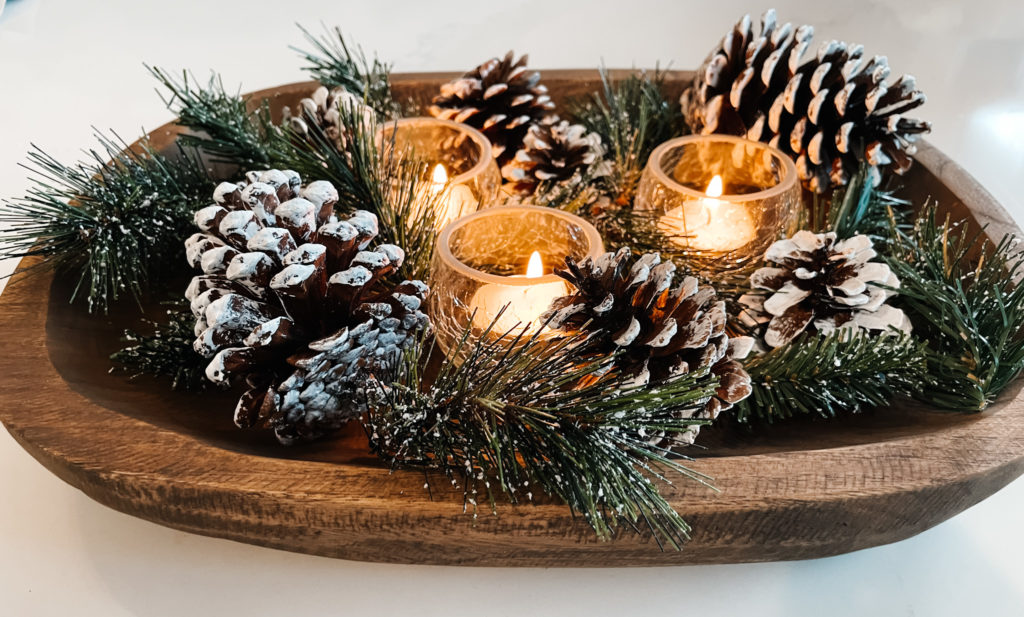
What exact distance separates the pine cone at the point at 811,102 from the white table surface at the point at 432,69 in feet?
0.80

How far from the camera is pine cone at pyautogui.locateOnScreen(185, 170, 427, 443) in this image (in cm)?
46

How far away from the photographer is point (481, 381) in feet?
1.40

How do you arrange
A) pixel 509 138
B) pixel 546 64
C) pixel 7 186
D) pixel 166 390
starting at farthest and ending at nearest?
pixel 546 64
pixel 7 186
pixel 509 138
pixel 166 390

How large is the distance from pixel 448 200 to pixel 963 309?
0.32 m

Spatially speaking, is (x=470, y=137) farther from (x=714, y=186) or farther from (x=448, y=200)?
(x=714, y=186)

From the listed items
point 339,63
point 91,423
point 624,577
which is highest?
point 339,63

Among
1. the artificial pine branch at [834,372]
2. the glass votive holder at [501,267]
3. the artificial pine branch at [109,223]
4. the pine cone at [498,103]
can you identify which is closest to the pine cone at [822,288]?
the artificial pine branch at [834,372]

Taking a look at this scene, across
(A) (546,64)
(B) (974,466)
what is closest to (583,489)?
(B) (974,466)

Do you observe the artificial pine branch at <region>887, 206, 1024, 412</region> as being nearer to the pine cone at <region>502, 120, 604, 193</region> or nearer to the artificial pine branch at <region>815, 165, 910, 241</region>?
the artificial pine branch at <region>815, 165, 910, 241</region>

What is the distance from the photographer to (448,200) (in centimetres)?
58

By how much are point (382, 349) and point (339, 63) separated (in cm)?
36

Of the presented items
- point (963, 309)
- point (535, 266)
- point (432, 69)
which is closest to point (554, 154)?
point (535, 266)

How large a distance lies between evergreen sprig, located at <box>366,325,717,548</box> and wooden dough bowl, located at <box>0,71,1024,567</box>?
1 centimetres

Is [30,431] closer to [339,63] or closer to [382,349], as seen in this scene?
[382,349]
